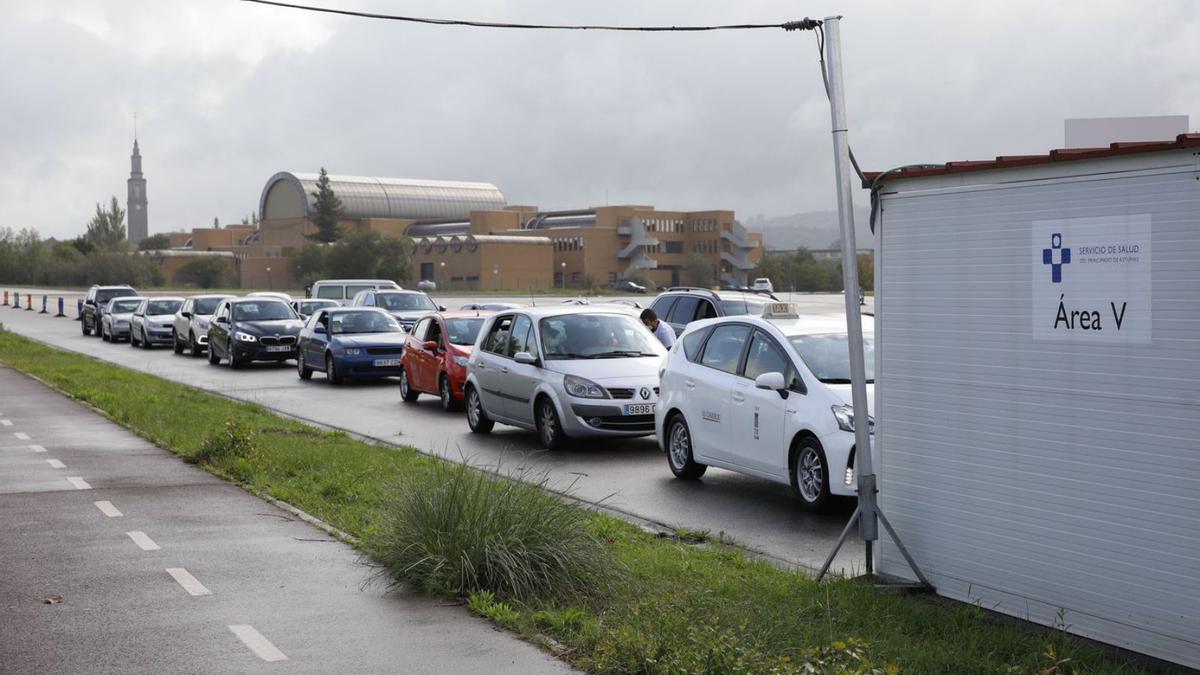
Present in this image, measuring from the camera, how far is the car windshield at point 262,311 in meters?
31.9

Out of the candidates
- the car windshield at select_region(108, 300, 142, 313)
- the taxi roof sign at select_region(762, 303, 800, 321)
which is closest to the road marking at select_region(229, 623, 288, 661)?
the taxi roof sign at select_region(762, 303, 800, 321)

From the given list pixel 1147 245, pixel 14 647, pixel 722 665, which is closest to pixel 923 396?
pixel 1147 245

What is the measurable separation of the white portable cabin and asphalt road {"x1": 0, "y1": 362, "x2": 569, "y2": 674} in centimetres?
251

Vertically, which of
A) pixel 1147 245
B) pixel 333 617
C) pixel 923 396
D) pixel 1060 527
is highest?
pixel 1147 245

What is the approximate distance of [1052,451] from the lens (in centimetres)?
681

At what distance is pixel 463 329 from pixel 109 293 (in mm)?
34365

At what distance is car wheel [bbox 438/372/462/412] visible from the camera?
66.9 ft

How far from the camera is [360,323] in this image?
27.2 m

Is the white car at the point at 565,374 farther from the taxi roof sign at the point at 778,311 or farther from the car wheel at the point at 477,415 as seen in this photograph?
the taxi roof sign at the point at 778,311

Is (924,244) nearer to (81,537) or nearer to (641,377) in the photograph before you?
(81,537)

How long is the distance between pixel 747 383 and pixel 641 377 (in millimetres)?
3602

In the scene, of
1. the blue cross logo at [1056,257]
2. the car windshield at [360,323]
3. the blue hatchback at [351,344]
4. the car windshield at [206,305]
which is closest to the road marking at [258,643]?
the blue cross logo at [1056,257]

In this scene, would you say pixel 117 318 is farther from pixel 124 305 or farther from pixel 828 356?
pixel 828 356

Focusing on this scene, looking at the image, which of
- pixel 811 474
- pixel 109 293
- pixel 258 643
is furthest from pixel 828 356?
pixel 109 293
